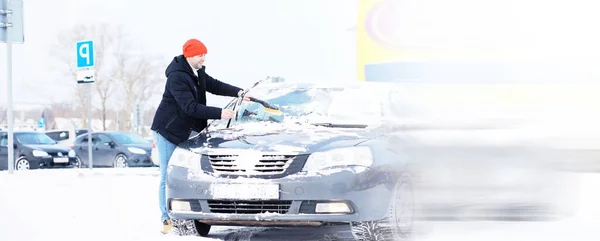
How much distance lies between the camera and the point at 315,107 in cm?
695

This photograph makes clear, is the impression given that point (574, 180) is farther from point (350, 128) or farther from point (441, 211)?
point (350, 128)

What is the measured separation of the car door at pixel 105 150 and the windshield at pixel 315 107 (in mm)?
16136

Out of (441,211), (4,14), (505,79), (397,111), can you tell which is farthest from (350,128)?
(4,14)

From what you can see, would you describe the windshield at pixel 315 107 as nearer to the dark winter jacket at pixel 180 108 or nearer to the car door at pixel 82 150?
the dark winter jacket at pixel 180 108

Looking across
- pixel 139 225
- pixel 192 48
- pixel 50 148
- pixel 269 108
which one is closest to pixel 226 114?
pixel 269 108

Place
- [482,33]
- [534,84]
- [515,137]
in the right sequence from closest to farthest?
[515,137], [534,84], [482,33]

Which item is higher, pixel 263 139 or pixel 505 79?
pixel 505 79

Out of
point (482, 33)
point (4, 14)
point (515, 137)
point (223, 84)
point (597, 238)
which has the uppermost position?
point (4, 14)

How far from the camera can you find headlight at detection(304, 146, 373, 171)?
5863 mm

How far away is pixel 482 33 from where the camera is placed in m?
14.2

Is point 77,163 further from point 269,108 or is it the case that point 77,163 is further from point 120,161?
point 269,108

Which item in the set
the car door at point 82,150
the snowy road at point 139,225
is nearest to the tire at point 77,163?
the car door at point 82,150

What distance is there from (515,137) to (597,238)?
1.11 metres

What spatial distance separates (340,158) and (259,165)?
577mm
